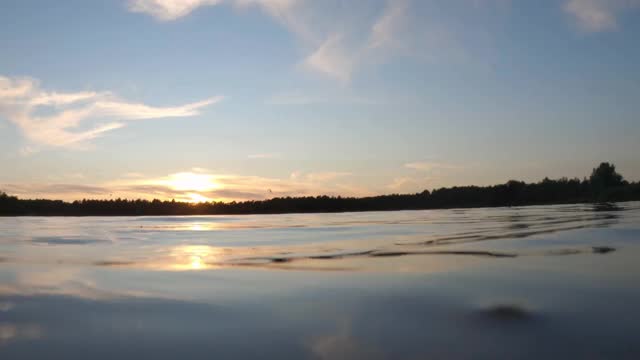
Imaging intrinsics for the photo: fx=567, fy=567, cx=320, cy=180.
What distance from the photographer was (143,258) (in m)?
18.2

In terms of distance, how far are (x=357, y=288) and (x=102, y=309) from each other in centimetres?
467

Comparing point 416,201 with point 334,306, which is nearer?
point 334,306

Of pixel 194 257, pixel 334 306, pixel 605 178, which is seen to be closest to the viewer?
pixel 334 306

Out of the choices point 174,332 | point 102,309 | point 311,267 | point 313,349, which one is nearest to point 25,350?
point 174,332

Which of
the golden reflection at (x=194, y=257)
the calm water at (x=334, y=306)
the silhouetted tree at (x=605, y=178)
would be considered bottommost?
the calm water at (x=334, y=306)

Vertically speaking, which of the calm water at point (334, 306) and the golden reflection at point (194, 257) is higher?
the golden reflection at point (194, 257)

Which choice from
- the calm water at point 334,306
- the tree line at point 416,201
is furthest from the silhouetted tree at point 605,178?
the calm water at point 334,306

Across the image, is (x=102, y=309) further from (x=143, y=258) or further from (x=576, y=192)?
(x=576, y=192)

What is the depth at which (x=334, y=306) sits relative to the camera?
9.41 metres

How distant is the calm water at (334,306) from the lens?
6789 mm

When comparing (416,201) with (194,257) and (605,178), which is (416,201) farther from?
(194,257)

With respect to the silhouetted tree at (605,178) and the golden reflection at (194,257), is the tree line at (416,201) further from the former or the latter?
the golden reflection at (194,257)

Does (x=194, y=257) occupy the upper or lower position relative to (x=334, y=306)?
upper

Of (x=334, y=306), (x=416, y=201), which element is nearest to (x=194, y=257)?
(x=334, y=306)
